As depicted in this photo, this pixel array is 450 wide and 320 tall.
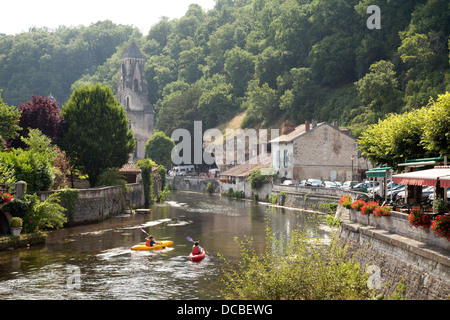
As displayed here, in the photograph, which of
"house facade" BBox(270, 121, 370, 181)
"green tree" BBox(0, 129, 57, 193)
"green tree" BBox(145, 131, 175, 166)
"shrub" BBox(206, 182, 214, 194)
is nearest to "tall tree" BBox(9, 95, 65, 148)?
"green tree" BBox(0, 129, 57, 193)

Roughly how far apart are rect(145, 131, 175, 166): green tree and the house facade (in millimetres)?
41426

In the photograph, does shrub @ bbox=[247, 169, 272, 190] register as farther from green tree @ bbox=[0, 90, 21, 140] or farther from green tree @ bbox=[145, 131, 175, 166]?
green tree @ bbox=[145, 131, 175, 166]

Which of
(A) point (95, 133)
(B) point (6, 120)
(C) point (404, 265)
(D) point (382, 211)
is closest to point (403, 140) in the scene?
(D) point (382, 211)

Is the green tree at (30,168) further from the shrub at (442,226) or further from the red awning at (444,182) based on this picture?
the shrub at (442,226)

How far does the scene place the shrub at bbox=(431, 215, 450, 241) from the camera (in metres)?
15.1

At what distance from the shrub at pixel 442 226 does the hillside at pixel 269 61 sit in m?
16.3

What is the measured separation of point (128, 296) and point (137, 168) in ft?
127

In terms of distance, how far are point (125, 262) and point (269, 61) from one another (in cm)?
7622

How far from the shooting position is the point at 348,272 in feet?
52.2

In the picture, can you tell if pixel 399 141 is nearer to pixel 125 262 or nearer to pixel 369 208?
pixel 369 208

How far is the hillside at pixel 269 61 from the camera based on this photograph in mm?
69562

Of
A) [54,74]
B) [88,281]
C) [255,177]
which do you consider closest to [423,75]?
[255,177]

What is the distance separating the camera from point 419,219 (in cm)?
1684
